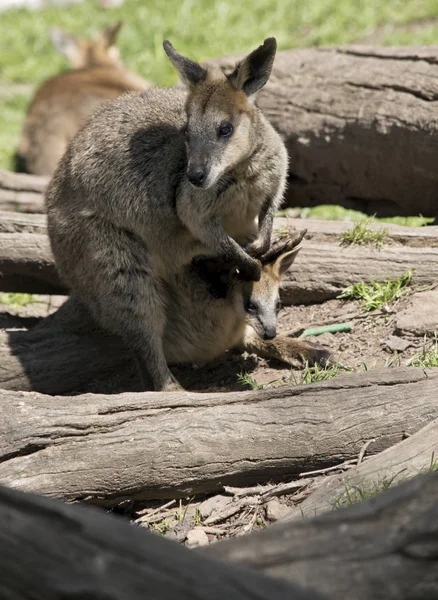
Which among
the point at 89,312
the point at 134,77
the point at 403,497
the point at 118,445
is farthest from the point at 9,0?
the point at 403,497

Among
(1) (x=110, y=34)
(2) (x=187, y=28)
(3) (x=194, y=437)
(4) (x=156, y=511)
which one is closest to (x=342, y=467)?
(3) (x=194, y=437)

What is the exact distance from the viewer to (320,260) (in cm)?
584

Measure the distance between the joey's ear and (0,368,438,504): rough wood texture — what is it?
146 centimetres

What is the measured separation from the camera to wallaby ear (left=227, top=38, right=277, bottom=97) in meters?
4.87

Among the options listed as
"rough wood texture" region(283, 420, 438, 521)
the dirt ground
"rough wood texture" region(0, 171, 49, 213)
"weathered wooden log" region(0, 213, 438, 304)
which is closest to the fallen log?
"weathered wooden log" region(0, 213, 438, 304)

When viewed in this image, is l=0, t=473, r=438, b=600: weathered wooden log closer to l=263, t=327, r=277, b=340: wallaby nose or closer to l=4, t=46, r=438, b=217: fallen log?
l=263, t=327, r=277, b=340: wallaby nose

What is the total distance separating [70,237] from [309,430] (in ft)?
7.01

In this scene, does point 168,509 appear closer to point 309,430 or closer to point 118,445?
point 118,445

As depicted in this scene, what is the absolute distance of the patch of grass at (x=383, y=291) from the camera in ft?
18.3

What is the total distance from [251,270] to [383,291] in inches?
37.5

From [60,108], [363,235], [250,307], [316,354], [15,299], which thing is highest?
[363,235]

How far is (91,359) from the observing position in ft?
19.0

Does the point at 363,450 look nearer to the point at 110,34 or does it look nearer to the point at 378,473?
the point at 378,473

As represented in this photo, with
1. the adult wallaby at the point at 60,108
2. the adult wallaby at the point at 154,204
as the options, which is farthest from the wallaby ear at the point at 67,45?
the adult wallaby at the point at 154,204
